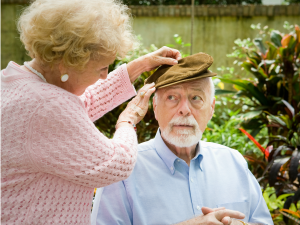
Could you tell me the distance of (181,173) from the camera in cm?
184

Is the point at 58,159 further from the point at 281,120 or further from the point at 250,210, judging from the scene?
the point at 281,120

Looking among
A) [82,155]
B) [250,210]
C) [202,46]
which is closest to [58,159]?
[82,155]

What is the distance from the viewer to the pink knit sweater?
115cm

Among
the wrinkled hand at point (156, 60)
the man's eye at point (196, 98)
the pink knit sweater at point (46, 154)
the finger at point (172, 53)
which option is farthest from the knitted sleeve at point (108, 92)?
the pink knit sweater at point (46, 154)

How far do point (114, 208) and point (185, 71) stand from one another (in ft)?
2.77

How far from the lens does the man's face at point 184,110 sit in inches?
71.8

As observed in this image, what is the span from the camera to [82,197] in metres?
1.31

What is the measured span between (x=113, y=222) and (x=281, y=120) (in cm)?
224

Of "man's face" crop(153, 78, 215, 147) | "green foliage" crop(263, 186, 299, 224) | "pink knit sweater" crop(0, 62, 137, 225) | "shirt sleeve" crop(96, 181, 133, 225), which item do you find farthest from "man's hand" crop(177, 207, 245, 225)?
"green foliage" crop(263, 186, 299, 224)

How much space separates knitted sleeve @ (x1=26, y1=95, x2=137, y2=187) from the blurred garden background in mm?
960

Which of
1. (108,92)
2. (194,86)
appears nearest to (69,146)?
(108,92)

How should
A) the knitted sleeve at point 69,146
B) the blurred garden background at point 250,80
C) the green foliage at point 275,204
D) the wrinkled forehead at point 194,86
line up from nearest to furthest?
Result: the knitted sleeve at point 69,146, the wrinkled forehead at point 194,86, the blurred garden background at point 250,80, the green foliage at point 275,204

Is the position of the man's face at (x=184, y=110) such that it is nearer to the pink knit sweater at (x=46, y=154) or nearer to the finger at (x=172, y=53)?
the finger at (x=172, y=53)

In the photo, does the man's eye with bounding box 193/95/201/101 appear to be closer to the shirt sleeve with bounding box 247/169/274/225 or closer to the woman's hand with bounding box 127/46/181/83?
the woman's hand with bounding box 127/46/181/83
